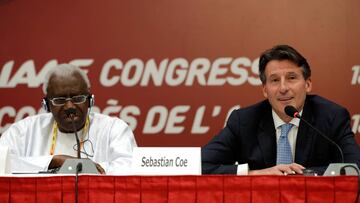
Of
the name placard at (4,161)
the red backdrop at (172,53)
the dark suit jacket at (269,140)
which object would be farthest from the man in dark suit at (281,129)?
the red backdrop at (172,53)

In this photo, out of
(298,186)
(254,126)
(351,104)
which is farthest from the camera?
(351,104)

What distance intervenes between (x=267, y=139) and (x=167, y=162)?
97cm

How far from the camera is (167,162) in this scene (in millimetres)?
2402

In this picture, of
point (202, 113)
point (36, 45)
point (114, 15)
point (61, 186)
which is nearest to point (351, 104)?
point (202, 113)

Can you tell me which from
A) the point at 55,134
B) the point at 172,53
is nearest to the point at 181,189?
the point at 55,134

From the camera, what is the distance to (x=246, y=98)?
175 inches

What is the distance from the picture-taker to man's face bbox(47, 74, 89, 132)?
3.47m

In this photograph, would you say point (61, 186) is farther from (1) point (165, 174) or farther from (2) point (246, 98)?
(2) point (246, 98)

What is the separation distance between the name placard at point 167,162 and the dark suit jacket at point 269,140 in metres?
0.68

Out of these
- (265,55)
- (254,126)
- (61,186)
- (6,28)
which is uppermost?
(6,28)

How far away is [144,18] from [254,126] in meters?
1.48

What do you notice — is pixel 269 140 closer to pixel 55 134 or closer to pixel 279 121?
pixel 279 121

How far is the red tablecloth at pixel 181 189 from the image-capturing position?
2285 mm

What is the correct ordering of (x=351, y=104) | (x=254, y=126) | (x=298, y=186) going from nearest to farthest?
1. (x=298, y=186)
2. (x=254, y=126)
3. (x=351, y=104)
